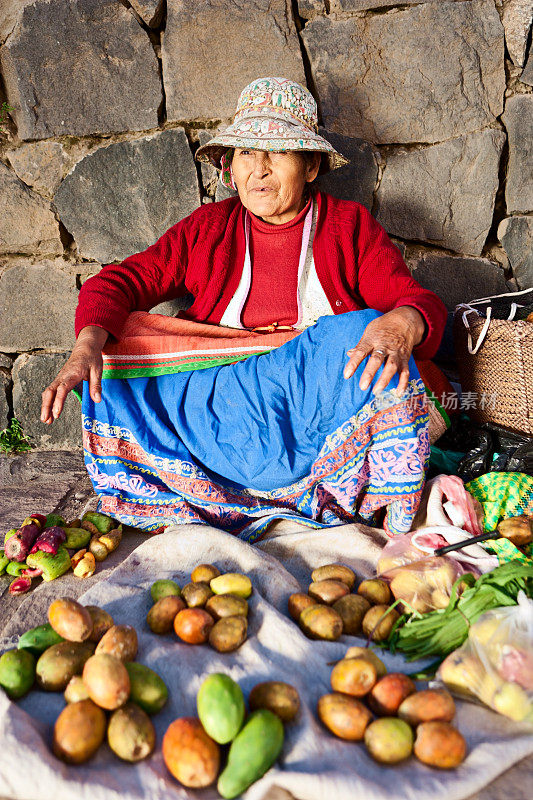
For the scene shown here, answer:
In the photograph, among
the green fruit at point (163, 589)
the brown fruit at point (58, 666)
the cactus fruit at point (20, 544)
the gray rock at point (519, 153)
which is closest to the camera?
the brown fruit at point (58, 666)

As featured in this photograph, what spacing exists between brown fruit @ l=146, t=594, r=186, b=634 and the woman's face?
163 cm

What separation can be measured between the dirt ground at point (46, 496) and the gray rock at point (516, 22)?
3.04m

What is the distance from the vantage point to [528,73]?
2.96 m

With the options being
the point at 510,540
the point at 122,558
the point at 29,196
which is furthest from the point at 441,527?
the point at 29,196

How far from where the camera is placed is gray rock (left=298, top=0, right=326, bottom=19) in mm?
2906

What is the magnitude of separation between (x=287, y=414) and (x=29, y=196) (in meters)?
2.05

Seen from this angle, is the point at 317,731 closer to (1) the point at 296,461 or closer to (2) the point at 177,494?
(1) the point at 296,461

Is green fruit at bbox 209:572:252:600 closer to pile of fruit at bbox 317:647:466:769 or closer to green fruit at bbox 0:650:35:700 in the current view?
pile of fruit at bbox 317:647:466:769

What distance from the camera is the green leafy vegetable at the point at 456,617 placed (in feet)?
4.90

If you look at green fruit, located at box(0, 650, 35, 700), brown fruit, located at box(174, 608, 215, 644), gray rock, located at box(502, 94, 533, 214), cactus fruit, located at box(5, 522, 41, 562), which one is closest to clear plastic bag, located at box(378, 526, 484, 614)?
brown fruit, located at box(174, 608, 215, 644)

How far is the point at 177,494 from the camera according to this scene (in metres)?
2.35

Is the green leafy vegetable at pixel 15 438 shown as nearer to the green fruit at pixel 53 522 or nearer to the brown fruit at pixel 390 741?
the green fruit at pixel 53 522

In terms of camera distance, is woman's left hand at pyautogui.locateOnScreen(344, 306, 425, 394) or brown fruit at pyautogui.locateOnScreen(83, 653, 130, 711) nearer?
brown fruit at pyautogui.locateOnScreen(83, 653, 130, 711)

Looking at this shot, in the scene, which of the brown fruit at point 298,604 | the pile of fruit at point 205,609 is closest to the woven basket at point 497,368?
the brown fruit at point 298,604
